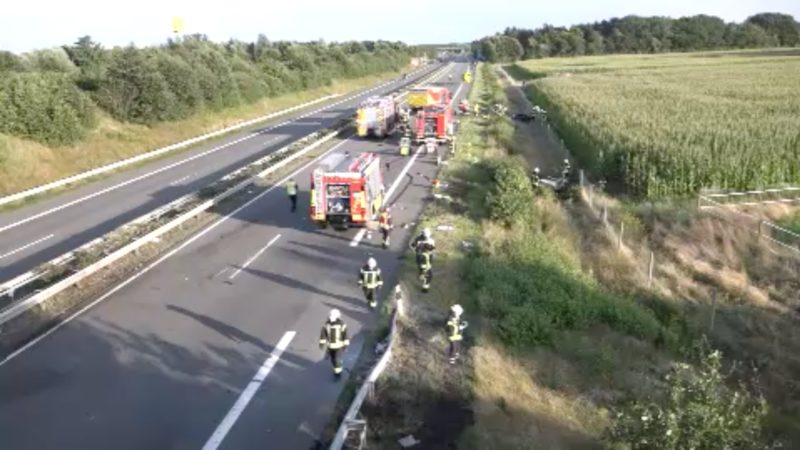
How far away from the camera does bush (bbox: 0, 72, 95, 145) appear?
36500 millimetres

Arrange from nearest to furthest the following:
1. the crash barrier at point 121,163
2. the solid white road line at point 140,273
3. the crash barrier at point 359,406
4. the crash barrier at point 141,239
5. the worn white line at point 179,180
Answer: the crash barrier at point 359,406, the solid white road line at point 140,273, the crash barrier at point 141,239, the crash barrier at point 121,163, the worn white line at point 179,180

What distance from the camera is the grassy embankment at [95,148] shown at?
33.4 metres

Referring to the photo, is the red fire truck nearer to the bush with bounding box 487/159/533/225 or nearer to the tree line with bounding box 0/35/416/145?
the bush with bounding box 487/159/533/225

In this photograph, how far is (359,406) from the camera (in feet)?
40.1

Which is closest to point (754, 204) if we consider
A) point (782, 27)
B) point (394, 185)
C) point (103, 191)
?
point (394, 185)

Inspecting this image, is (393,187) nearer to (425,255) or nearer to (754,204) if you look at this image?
(754,204)

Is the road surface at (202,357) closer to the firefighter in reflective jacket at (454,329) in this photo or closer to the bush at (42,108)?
the firefighter in reflective jacket at (454,329)

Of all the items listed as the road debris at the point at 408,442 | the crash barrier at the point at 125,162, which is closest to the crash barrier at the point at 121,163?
the crash barrier at the point at 125,162

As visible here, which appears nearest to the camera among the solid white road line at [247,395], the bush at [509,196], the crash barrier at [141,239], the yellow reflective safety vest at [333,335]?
the solid white road line at [247,395]

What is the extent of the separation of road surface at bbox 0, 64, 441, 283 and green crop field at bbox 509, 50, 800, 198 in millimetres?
17384

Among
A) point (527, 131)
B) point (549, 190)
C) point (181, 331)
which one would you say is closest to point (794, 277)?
point (549, 190)

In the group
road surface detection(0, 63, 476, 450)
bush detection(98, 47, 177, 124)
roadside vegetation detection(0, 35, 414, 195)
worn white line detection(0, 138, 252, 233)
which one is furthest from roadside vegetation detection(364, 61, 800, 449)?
bush detection(98, 47, 177, 124)

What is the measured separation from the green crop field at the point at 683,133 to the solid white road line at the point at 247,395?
57.4 ft

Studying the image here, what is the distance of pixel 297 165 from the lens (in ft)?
124
